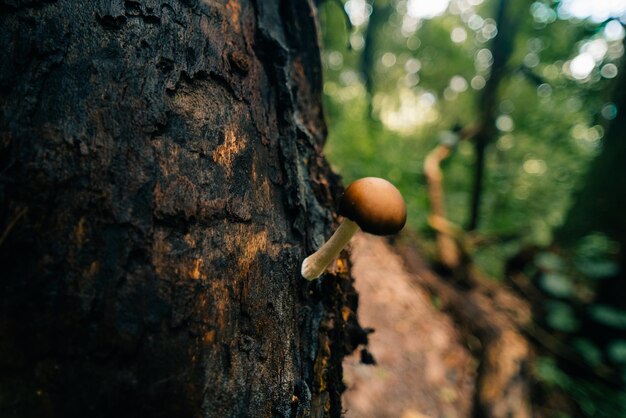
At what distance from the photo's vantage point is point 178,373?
91 centimetres

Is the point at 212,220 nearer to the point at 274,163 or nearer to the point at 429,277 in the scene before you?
the point at 274,163

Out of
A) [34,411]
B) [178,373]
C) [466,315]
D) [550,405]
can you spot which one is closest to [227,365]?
[178,373]

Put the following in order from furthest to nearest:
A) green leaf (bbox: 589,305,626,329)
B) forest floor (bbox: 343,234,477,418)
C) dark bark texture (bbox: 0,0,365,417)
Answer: green leaf (bbox: 589,305,626,329) < forest floor (bbox: 343,234,477,418) < dark bark texture (bbox: 0,0,365,417)

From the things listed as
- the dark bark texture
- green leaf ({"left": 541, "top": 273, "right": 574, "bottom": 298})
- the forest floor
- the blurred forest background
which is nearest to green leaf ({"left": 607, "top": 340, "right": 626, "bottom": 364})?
the blurred forest background

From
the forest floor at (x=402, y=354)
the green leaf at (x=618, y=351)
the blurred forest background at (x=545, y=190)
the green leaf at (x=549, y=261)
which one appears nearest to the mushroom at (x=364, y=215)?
the forest floor at (x=402, y=354)

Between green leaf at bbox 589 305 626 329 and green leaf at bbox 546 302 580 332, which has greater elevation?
green leaf at bbox 589 305 626 329

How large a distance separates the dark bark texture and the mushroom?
87 mm

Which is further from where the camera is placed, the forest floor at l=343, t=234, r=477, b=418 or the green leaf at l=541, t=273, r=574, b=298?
the green leaf at l=541, t=273, r=574, b=298

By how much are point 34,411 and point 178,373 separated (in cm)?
33

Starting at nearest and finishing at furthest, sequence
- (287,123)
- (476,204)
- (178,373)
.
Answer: (178,373)
(287,123)
(476,204)

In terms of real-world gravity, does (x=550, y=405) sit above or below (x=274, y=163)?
below

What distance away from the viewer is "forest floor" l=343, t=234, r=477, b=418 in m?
2.79

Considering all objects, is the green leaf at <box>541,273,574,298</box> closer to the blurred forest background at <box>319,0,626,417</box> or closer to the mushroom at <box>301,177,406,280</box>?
the blurred forest background at <box>319,0,626,417</box>

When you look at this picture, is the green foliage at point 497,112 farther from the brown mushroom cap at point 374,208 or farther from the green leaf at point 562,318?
the brown mushroom cap at point 374,208
